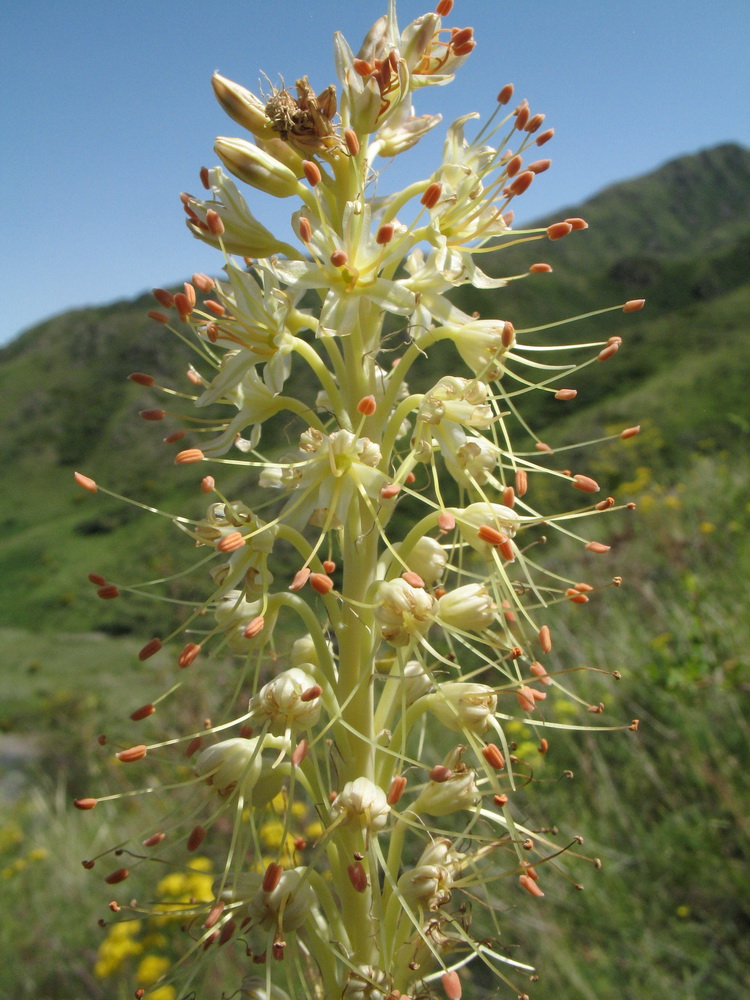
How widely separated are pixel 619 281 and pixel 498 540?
1940 inches

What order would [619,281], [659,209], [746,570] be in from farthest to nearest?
[659,209]
[619,281]
[746,570]

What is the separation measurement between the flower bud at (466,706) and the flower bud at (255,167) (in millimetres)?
1455

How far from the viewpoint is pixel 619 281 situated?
45906mm

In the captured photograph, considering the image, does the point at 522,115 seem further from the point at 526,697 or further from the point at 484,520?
the point at 526,697

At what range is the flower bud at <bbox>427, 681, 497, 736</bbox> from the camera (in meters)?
1.79

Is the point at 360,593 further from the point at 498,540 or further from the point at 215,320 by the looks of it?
the point at 215,320

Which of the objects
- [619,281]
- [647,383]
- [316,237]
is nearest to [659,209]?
[619,281]

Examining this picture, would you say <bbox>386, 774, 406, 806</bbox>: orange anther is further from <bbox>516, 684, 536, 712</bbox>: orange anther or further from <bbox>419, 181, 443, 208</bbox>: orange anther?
<bbox>419, 181, 443, 208</bbox>: orange anther

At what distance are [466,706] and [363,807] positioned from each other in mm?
367

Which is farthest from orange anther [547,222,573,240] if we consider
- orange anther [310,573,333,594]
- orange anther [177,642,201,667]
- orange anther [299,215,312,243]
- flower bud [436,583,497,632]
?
orange anther [177,642,201,667]

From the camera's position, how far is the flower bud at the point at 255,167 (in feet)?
6.15

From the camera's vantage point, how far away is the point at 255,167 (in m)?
1.89

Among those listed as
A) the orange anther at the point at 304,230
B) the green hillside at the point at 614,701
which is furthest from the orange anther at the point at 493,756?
the orange anther at the point at 304,230

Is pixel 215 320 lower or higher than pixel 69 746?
higher
